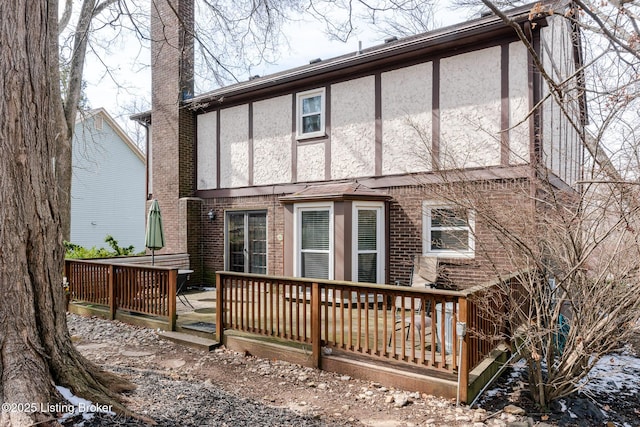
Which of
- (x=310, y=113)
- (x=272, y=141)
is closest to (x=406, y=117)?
(x=310, y=113)

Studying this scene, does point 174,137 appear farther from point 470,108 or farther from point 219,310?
point 470,108

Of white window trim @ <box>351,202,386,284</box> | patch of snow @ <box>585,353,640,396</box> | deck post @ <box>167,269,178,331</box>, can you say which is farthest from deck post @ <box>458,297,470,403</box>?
deck post @ <box>167,269,178,331</box>

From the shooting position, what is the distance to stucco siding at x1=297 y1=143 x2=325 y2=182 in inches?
367

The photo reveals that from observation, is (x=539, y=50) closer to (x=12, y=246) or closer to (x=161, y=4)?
(x=12, y=246)

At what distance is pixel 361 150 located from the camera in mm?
8789

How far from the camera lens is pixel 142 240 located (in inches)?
899

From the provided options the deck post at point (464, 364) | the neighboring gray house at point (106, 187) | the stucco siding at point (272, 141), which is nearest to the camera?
the deck post at point (464, 364)

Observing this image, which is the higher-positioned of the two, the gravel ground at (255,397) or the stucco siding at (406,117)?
the stucco siding at (406,117)

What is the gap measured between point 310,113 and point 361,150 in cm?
168

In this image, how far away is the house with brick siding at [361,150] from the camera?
23.5 ft

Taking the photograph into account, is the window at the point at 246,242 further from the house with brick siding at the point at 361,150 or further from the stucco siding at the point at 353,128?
the stucco siding at the point at 353,128

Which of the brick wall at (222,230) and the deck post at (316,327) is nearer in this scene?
the deck post at (316,327)

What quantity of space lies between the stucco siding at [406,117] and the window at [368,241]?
92 cm

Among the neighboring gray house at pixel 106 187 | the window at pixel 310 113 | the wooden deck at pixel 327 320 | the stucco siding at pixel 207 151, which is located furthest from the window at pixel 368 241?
the neighboring gray house at pixel 106 187
